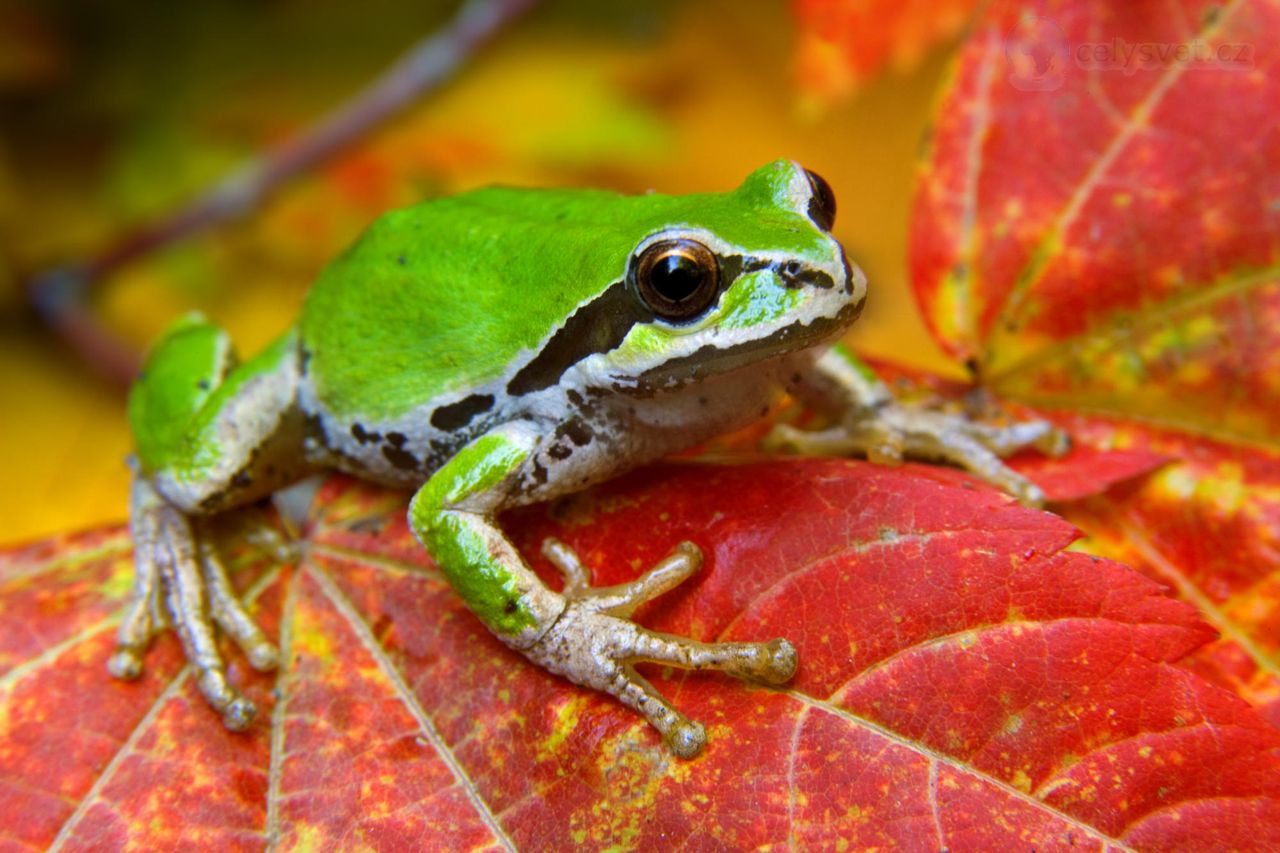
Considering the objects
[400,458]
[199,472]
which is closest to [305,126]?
Result: [199,472]

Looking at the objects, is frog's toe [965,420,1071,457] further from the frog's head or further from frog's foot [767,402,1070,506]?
the frog's head

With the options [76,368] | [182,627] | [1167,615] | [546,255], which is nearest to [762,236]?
[546,255]

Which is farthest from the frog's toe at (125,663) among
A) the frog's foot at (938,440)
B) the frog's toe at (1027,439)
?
the frog's toe at (1027,439)

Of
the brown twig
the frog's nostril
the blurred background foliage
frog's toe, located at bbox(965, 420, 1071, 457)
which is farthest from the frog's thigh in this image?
the brown twig

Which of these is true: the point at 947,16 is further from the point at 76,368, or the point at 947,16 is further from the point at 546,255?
the point at 76,368

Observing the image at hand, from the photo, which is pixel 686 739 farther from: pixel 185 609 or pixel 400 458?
pixel 185 609

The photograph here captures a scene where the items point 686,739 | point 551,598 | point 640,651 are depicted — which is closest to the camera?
point 686,739
